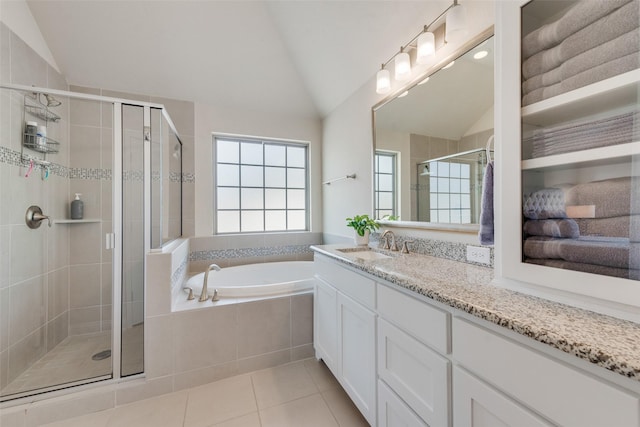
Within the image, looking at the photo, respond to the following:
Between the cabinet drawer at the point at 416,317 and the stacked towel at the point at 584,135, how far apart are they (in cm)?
63

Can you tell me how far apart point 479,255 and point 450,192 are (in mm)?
404

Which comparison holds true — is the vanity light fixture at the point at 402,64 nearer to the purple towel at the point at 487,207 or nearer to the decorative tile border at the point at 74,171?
the purple towel at the point at 487,207

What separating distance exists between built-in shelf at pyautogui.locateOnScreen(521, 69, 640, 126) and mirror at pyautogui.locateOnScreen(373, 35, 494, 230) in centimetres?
42

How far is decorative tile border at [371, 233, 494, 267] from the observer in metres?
1.34

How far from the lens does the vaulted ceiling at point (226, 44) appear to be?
1893mm

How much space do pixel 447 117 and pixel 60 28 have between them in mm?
3053

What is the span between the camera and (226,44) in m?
2.38

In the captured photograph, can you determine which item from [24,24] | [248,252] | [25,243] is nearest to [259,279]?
[248,252]

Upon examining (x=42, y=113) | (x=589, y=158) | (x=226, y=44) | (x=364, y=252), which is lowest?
(x=364, y=252)

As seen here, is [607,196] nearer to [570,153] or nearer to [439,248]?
[570,153]

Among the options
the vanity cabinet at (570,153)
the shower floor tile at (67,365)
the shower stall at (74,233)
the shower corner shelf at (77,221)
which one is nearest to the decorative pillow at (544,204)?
the vanity cabinet at (570,153)

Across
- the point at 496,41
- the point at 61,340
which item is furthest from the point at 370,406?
the point at 61,340

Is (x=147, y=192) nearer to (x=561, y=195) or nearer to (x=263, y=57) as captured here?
(x=263, y=57)

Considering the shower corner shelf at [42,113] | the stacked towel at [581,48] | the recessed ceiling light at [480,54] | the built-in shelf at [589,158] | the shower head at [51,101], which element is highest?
the shower head at [51,101]
